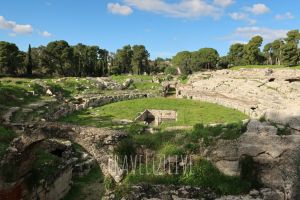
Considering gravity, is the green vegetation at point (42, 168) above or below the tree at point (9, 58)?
below

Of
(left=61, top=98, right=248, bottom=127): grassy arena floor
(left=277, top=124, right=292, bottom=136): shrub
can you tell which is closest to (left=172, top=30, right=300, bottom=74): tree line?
(left=61, top=98, right=248, bottom=127): grassy arena floor

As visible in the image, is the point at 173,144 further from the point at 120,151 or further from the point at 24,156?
the point at 24,156

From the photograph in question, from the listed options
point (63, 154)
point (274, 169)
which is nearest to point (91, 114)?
point (63, 154)

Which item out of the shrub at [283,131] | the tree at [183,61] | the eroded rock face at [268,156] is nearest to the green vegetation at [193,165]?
the eroded rock face at [268,156]

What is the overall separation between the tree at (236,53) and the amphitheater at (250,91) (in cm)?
2662

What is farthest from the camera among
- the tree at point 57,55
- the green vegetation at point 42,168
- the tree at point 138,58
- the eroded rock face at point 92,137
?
the tree at point 138,58

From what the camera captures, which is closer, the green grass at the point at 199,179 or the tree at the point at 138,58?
the green grass at the point at 199,179

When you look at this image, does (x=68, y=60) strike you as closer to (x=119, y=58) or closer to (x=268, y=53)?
(x=119, y=58)

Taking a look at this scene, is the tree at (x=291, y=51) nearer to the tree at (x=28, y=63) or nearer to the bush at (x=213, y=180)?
the tree at (x=28, y=63)

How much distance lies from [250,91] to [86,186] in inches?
1444

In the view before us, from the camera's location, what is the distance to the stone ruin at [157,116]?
4329 cm

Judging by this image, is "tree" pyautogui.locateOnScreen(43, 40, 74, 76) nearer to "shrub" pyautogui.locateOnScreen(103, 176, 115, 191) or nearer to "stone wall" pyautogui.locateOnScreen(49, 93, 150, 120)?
"stone wall" pyautogui.locateOnScreen(49, 93, 150, 120)

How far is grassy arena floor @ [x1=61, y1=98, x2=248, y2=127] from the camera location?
38.5 m

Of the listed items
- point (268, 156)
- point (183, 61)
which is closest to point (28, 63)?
point (183, 61)
